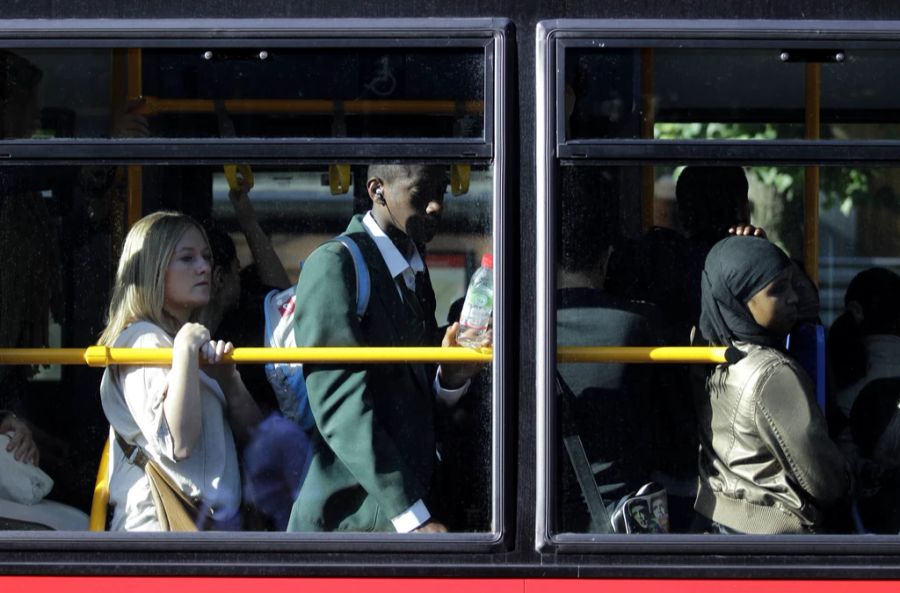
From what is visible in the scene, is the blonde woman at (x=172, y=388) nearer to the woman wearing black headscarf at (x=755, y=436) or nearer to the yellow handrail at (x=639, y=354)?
the yellow handrail at (x=639, y=354)

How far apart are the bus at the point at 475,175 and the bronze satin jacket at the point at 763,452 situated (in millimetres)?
54

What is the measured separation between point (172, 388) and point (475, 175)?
2.66 feet

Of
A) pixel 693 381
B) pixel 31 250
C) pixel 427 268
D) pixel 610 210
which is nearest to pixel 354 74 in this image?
pixel 427 268

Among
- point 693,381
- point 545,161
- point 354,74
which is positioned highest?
point 354,74

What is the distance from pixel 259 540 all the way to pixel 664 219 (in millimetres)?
1127

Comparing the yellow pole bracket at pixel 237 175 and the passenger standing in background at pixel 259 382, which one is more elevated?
the yellow pole bracket at pixel 237 175

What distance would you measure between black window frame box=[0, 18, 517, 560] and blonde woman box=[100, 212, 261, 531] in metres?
0.09

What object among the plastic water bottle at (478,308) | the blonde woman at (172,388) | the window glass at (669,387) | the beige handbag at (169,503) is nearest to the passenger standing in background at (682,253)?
the window glass at (669,387)

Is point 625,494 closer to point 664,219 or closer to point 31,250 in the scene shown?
point 664,219

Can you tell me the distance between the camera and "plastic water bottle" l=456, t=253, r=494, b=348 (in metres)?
2.70

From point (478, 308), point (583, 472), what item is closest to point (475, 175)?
point (478, 308)

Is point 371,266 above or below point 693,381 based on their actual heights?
above

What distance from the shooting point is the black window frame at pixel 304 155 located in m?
2.67

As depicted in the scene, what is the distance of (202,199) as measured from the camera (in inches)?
109
